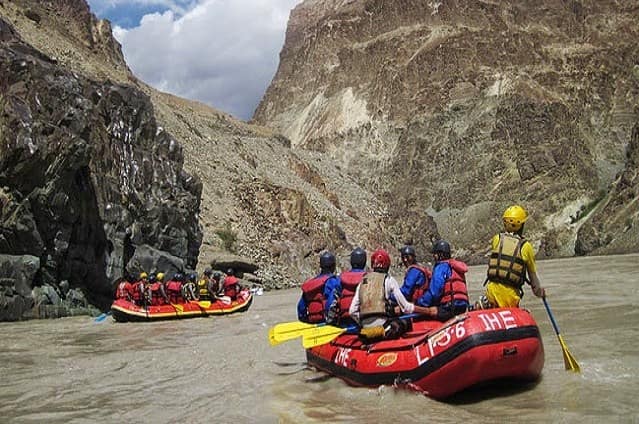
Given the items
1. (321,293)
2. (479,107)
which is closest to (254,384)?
(321,293)

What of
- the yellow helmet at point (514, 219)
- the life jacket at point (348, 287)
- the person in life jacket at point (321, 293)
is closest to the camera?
the yellow helmet at point (514, 219)

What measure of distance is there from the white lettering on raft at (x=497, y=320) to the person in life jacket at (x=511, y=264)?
57 centimetres

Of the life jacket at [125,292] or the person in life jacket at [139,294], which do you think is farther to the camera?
the life jacket at [125,292]

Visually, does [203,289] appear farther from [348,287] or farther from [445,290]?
[445,290]

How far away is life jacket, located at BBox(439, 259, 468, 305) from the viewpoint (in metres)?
8.20

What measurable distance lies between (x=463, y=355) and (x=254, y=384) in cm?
363

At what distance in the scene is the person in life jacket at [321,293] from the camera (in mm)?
9797

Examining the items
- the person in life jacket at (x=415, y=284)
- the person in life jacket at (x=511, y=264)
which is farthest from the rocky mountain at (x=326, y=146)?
the person in life jacket at (x=511, y=264)

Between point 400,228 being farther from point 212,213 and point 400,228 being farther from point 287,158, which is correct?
point 212,213

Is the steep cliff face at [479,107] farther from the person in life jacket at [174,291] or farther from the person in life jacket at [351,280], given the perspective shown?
the person in life jacket at [351,280]

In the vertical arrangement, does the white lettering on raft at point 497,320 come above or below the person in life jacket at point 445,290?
below

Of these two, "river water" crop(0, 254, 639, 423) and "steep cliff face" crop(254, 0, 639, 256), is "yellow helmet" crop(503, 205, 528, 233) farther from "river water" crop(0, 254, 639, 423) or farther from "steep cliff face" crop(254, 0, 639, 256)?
"steep cliff face" crop(254, 0, 639, 256)

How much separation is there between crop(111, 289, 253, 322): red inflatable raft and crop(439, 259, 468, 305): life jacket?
1323cm

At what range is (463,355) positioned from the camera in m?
7.06
